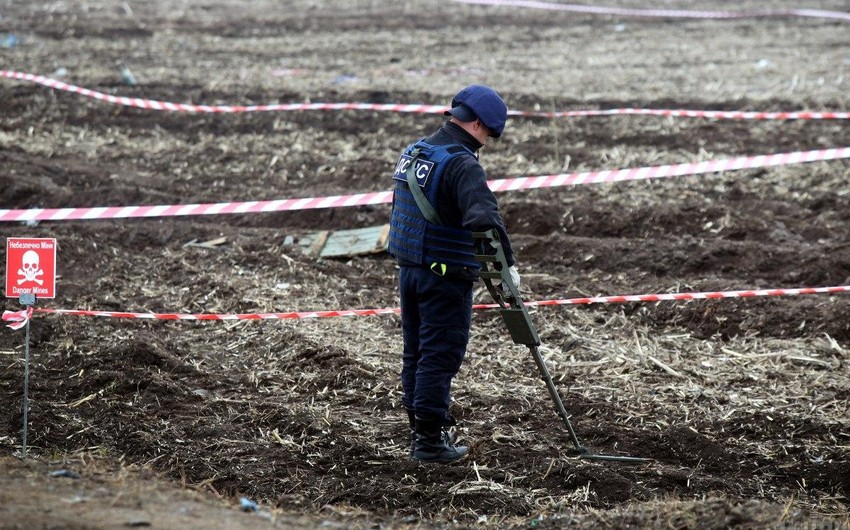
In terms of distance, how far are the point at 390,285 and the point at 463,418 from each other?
268 cm

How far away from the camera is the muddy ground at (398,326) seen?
586 cm

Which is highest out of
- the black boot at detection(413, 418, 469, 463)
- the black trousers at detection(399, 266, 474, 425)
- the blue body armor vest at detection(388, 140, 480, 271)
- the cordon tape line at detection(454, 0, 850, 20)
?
the cordon tape line at detection(454, 0, 850, 20)

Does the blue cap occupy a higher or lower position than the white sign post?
higher

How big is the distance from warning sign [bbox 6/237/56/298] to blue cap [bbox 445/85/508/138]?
270cm

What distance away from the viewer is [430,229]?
590cm

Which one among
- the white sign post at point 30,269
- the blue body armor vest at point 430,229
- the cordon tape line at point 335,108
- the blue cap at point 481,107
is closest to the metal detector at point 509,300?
the blue body armor vest at point 430,229

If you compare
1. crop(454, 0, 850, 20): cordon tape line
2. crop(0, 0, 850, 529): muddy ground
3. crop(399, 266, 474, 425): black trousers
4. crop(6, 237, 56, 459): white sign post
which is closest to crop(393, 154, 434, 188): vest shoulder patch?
crop(399, 266, 474, 425): black trousers

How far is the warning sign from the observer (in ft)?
20.8

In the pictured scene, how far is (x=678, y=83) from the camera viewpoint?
55.8 ft

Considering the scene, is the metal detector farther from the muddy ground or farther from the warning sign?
the warning sign

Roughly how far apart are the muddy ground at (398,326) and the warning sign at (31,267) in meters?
0.89

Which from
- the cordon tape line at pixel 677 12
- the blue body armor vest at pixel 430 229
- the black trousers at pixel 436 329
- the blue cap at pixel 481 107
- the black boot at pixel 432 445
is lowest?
the black boot at pixel 432 445

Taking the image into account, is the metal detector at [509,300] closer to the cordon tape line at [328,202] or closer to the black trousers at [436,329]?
the black trousers at [436,329]

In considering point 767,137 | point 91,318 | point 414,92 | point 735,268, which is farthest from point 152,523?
point 414,92
